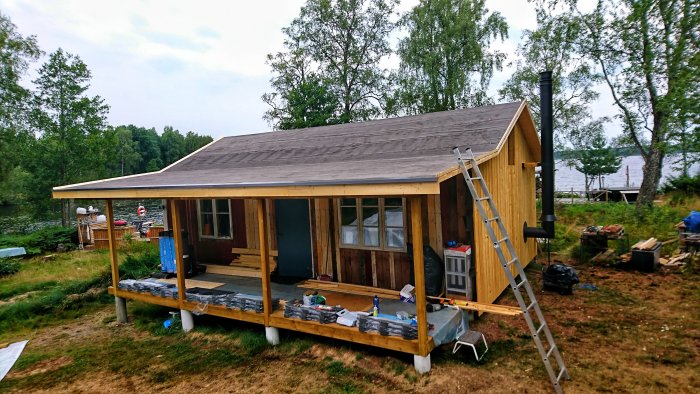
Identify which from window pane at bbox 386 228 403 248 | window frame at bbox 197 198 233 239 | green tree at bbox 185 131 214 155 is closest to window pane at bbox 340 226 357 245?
window pane at bbox 386 228 403 248

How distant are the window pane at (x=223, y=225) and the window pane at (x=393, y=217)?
159 inches

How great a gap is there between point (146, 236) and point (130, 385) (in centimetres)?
1554

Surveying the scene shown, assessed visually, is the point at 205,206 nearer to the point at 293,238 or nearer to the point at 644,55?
the point at 293,238

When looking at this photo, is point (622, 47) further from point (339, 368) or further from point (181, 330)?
point (181, 330)

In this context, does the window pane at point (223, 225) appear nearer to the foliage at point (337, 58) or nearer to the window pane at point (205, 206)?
the window pane at point (205, 206)

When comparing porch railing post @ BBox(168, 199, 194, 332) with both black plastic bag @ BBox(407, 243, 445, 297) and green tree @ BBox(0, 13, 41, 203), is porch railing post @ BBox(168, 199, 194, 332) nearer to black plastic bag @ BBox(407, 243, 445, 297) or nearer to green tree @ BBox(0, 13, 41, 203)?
black plastic bag @ BBox(407, 243, 445, 297)

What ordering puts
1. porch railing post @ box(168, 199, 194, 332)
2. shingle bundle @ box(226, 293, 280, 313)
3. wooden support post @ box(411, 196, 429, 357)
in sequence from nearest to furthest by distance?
wooden support post @ box(411, 196, 429, 357), shingle bundle @ box(226, 293, 280, 313), porch railing post @ box(168, 199, 194, 332)

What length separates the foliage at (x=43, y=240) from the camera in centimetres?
1644

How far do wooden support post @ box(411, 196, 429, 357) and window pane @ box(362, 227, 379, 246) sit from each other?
2397 mm

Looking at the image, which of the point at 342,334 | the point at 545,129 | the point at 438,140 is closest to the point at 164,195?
the point at 342,334

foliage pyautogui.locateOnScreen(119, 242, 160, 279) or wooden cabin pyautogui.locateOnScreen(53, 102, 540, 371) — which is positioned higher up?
wooden cabin pyautogui.locateOnScreen(53, 102, 540, 371)

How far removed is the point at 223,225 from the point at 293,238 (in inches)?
84.6

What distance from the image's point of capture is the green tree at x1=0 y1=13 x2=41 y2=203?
1858 cm

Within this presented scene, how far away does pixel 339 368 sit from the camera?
17.2ft
